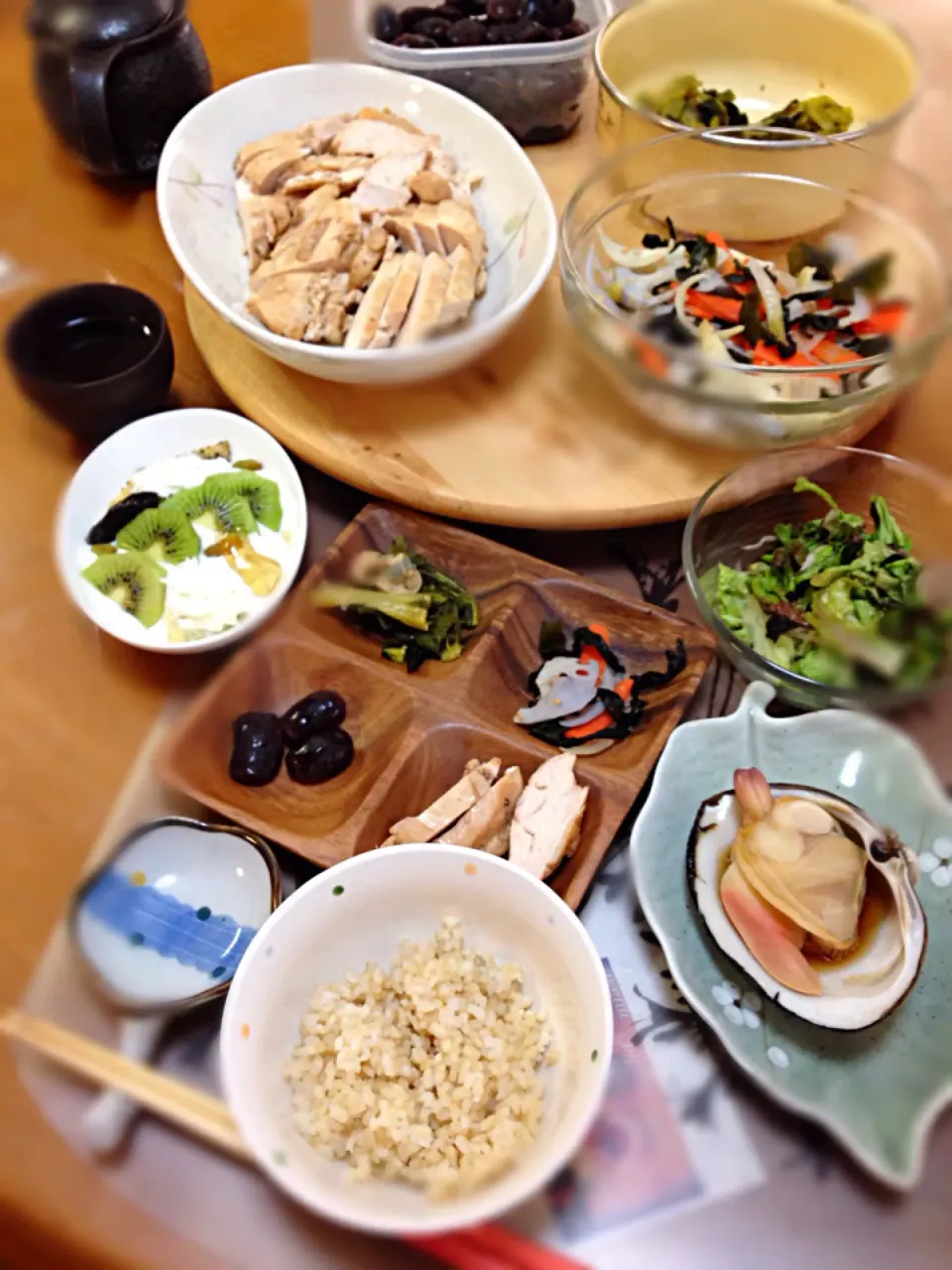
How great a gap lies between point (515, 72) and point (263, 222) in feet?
1.34

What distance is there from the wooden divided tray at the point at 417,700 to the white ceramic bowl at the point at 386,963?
0.18ft

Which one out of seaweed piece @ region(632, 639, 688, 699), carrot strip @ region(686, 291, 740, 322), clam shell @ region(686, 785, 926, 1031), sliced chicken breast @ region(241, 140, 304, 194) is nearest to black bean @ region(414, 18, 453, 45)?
sliced chicken breast @ region(241, 140, 304, 194)

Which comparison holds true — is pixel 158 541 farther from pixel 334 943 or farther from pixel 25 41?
pixel 25 41

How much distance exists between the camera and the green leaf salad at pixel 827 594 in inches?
28.2

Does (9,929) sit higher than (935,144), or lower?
lower

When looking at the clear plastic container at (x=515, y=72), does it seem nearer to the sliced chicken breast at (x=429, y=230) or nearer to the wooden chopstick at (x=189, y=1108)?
the sliced chicken breast at (x=429, y=230)

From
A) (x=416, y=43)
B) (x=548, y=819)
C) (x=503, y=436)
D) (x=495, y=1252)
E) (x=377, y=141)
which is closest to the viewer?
(x=495, y=1252)

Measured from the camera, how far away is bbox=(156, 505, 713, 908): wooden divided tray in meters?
0.70

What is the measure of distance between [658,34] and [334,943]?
3.76ft

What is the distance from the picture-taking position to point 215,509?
853 millimetres

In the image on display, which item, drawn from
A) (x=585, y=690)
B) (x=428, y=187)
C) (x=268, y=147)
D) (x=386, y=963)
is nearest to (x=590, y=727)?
(x=585, y=690)

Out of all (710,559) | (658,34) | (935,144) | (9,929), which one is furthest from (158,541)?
(935,144)

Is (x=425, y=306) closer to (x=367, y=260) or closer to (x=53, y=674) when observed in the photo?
(x=367, y=260)

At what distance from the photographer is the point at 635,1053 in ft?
2.01
